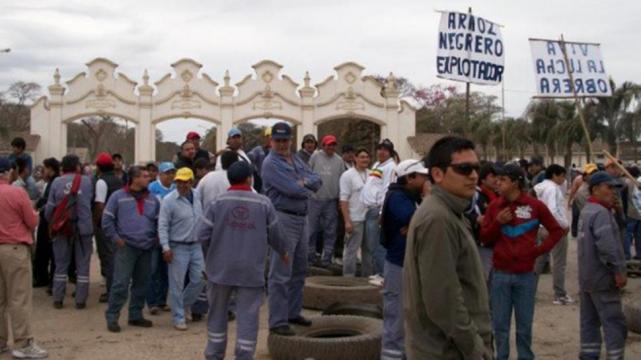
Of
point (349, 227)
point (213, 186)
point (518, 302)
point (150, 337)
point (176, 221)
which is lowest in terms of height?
point (150, 337)

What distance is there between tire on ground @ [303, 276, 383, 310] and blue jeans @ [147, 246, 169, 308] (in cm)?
187

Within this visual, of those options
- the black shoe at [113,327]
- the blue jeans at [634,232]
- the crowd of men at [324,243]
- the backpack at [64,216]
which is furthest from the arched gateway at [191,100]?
the black shoe at [113,327]

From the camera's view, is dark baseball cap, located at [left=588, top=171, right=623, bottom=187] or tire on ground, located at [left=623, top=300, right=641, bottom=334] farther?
tire on ground, located at [left=623, top=300, right=641, bottom=334]

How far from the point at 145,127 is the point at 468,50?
63.5 ft

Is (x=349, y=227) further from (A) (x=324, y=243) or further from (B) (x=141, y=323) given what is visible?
(B) (x=141, y=323)

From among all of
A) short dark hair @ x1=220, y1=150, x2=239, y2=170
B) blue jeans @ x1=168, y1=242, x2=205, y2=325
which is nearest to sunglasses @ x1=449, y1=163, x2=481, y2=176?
short dark hair @ x1=220, y1=150, x2=239, y2=170

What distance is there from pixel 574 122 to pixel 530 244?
132 feet

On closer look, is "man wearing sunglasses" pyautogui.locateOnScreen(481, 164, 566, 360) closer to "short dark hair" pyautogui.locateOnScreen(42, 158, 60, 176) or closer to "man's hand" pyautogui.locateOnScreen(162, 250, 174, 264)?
"man's hand" pyautogui.locateOnScreen(162, 250, 174, 264)

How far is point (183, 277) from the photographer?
812 centimetres

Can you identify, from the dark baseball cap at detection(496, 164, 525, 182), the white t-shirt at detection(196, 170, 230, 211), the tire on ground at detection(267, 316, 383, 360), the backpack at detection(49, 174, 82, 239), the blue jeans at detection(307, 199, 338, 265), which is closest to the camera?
the dark baseball cap at detection(496, 164, 525, 182)

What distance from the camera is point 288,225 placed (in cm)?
684

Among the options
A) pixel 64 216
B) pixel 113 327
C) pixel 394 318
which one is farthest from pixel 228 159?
pixel 394 318

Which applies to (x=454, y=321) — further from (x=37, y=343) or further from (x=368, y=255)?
(x=368, y=255)

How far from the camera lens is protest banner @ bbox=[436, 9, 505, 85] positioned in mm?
12062
